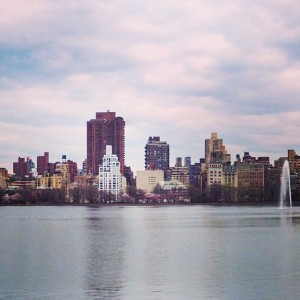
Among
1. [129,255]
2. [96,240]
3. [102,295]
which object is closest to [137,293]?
[102,295]

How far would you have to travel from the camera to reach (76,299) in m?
29.9

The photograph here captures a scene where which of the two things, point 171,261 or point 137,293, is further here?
point 171,261

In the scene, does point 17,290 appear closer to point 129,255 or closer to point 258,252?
point 129,255

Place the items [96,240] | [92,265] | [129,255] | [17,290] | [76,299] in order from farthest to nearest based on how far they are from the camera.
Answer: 1. [96,240]
2. [129,255]
3. [92,265]
4. [17,290]
5. [76,299]

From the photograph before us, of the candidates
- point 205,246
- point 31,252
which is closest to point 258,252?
point 205,246

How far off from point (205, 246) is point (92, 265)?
11.7 meters

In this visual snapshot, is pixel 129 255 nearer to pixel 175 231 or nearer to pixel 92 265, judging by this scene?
pixel 92 265

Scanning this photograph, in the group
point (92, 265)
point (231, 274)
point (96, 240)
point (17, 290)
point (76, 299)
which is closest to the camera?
point (76, 299)

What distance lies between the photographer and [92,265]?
40.4 meters

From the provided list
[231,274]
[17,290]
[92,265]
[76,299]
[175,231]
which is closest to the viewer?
[76,299]

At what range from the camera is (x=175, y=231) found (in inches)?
2628

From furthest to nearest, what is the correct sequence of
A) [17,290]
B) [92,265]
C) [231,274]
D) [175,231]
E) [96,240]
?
1. [175,231]
2. [96,240]
3. [92,265]
4. [231,274]
5. [17,290]

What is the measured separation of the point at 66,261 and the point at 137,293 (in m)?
11.9

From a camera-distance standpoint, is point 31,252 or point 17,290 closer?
point 17,290
